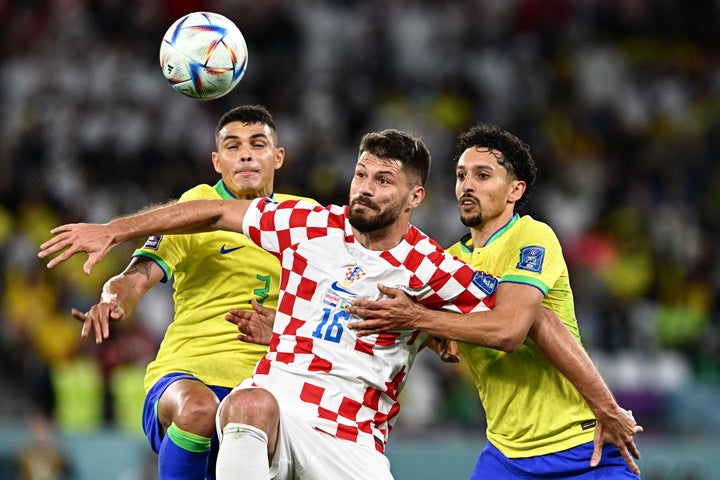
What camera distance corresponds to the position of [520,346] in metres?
5.91

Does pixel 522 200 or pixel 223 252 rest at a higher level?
pixel 522 200

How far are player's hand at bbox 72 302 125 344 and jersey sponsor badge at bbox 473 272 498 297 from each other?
73.5 inches

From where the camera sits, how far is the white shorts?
523 centimetres

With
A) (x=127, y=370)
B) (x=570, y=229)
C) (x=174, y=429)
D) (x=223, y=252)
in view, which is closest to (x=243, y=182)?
(x=223, y=252)

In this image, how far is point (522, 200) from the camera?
6434 mm

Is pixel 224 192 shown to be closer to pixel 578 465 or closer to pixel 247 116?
pixel 247 116

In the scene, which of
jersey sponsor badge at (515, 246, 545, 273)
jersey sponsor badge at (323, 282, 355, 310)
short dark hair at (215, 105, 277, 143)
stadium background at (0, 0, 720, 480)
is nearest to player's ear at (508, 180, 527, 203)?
jersey sponsor badge at (515, 246, 545, 273)

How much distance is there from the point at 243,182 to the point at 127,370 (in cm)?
582

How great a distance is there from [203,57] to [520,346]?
2.45 meters

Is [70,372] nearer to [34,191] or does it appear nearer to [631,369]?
[34,191]

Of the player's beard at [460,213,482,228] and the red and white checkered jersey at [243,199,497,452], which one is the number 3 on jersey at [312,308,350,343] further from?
the player's beard at [460,213,482,228]

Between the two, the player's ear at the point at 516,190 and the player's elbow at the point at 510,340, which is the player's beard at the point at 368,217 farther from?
the player's ear at the point at 516,190

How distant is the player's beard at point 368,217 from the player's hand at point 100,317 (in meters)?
1.36

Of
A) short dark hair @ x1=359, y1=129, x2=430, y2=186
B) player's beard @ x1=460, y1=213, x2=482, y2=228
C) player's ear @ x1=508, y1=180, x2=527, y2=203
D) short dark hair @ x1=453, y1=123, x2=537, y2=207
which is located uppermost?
short dark hair @ x1=453, y1=123, x2=537, y2=207
